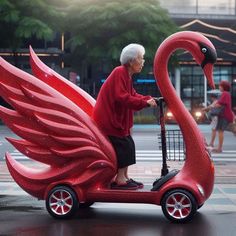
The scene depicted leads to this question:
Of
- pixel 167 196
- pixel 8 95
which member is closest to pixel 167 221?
pixel 167 196

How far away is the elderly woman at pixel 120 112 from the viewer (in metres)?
6.17

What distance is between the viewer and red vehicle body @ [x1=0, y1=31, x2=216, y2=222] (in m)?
6.09

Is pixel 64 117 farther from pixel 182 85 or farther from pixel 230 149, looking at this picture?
pixel 182 85

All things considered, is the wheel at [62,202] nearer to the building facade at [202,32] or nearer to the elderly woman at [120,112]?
the elderly woman at [120,112]

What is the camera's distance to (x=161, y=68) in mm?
6324

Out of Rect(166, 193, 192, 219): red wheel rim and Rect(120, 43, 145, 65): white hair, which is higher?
Rect(120, 43, 145, 65): white hair

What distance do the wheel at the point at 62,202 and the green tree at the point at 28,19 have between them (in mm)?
20139

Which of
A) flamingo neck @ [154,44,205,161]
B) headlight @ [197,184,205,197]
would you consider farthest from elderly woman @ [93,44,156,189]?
headlight @ [197,184,205,197]

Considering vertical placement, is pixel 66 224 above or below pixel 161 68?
below

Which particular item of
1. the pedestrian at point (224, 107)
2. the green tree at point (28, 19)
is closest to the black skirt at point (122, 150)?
the pedestrian at point (224, 107)

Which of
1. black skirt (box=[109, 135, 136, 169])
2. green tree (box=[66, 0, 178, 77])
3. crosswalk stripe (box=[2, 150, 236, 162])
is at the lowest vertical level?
crosswalk stripe (box=[2, 150, 236, 162])

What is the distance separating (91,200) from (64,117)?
97 cm

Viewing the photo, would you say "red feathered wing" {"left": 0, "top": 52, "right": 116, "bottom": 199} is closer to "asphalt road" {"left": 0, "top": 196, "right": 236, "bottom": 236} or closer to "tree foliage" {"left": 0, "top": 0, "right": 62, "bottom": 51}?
"asphalt road" {"left": 0, "top": 196, "right": 236, "bottom": 236}

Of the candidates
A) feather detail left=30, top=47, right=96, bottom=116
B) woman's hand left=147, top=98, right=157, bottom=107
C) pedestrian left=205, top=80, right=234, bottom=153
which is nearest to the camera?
woman's hand left=147, top=98, right=157, bottom=107
